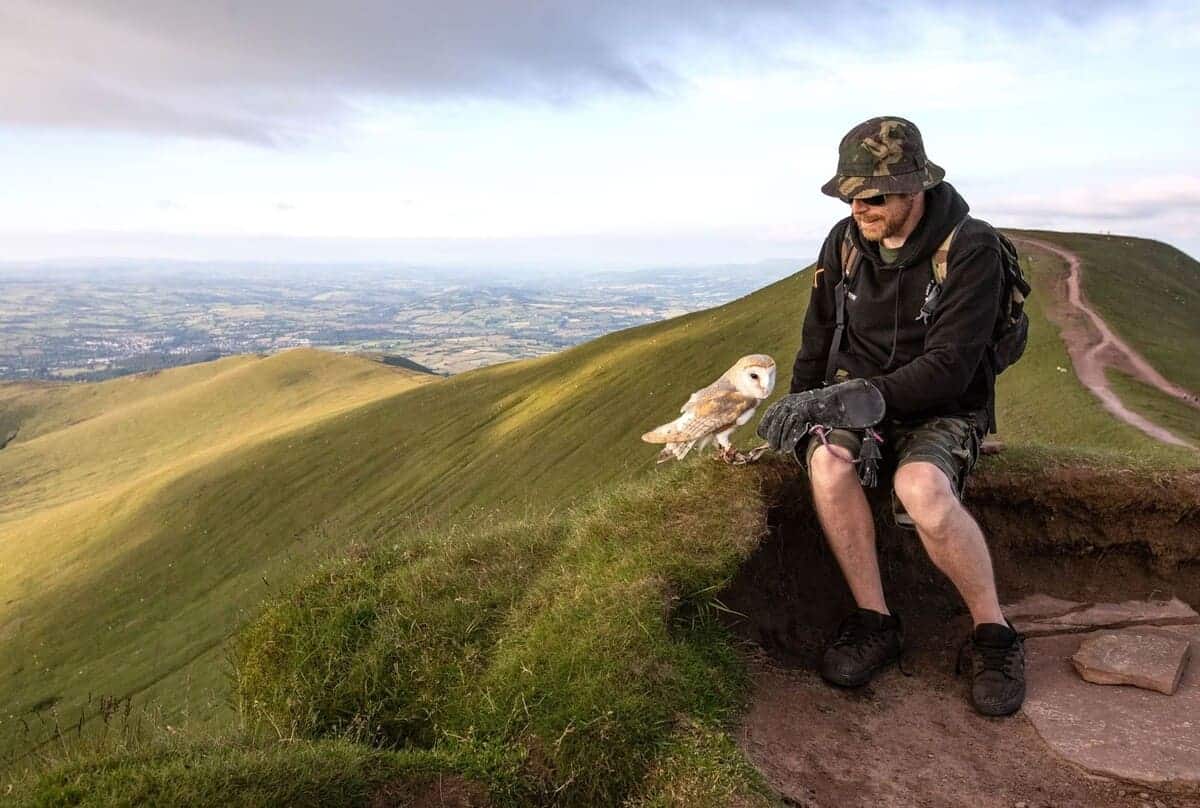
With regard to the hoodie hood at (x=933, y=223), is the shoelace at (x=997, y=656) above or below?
below

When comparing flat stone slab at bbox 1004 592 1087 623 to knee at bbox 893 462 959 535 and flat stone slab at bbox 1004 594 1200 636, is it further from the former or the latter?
knee at bbox 893 462 959 535

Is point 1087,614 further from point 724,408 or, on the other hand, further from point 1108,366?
point 1108,366

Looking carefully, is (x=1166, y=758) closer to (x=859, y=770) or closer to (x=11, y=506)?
(x=859, y=770)

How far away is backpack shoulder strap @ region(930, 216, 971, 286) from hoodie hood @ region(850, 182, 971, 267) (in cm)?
3

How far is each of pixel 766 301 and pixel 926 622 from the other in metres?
49.7

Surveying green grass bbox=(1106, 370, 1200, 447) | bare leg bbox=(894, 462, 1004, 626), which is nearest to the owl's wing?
bare leg bbox=(894, 462, 1004, 626)

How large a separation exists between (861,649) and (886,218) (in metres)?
3.95

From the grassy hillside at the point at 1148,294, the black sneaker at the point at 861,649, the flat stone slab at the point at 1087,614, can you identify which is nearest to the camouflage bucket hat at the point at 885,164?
the black sneaker at the point at 861,649

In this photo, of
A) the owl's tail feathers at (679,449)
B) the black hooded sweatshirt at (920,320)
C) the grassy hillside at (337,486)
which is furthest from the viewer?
the grassy hillside at (337,486)

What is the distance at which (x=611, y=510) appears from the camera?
345 inches

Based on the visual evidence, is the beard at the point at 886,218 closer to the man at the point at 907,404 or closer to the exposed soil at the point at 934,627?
the man at the point at 907,404

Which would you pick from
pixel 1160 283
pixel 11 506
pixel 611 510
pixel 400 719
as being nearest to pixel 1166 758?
pixel 611 510

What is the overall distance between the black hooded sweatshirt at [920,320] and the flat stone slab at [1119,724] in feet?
7.94

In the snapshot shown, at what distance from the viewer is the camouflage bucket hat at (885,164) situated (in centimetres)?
680
